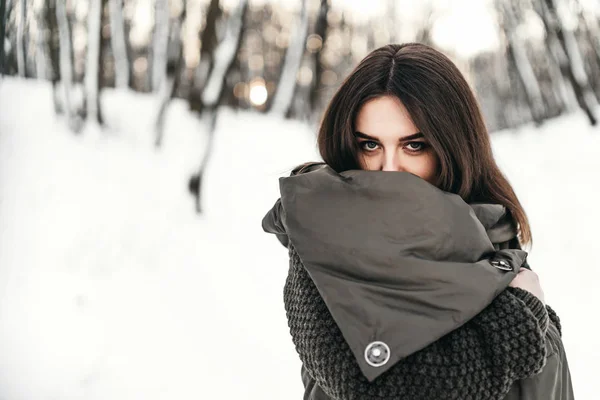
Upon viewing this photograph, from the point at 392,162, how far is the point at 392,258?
272mm

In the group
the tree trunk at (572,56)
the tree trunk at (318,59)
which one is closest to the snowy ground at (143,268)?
the tree trunk at (572,56)

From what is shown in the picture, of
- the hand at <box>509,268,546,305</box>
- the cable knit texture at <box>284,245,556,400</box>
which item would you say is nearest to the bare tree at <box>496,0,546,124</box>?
the hand at <box>509,268,546,305</box>

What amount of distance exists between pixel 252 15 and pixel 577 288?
2.47 meters

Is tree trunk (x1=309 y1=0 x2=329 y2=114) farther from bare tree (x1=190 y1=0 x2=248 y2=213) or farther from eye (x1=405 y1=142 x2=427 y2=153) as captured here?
eye (x1=405 y1=142 x2=427 y2=153)

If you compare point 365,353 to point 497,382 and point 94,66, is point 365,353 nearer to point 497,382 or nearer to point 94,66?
point 497,382

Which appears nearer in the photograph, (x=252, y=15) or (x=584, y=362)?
(x=584, y=362)

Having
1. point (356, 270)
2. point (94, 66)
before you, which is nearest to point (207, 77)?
point (94, 66)

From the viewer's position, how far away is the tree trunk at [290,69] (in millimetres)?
3320

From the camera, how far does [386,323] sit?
0.86m

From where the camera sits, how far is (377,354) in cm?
84

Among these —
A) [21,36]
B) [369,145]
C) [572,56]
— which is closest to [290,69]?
[21,36]

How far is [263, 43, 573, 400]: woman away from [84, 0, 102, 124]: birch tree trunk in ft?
6.17

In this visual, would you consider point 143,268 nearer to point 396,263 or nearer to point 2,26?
point 2,26

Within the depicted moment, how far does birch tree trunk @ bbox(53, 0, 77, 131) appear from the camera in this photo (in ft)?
8.48
